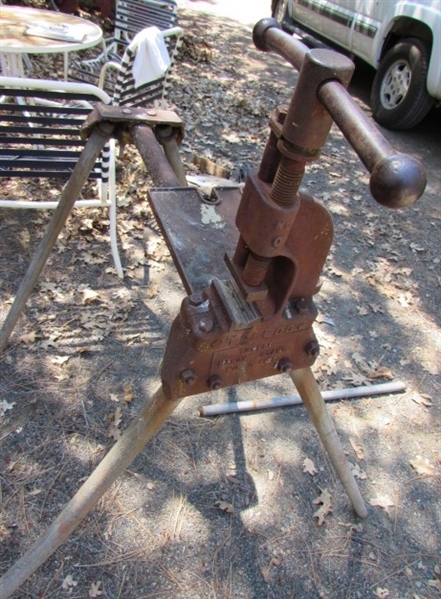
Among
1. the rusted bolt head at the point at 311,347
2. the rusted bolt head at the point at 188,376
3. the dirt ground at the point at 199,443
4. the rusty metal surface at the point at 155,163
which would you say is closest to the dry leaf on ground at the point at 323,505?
the dirt ground at the point at 199,443

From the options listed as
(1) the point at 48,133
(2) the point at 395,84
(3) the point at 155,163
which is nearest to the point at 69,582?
(3) the point at 155,163

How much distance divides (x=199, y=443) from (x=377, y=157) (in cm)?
185

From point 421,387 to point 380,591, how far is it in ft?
4.06

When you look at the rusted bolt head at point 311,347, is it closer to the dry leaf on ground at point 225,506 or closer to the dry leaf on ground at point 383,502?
the dry leaf on ground at point 225,506

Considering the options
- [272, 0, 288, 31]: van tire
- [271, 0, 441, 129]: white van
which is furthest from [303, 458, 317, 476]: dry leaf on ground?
[272, 0, 288, 31]: van tire

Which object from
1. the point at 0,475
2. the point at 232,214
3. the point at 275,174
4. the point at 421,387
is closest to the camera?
the point at 275,174

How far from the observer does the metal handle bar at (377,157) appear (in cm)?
70

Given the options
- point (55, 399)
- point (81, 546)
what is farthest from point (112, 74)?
point (81, 546)

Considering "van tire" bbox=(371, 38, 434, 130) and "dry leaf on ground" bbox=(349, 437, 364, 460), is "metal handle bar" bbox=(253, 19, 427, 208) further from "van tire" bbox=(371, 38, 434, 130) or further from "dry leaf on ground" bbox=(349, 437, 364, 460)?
"van tire" bbox=(371, 38, 434, 130)

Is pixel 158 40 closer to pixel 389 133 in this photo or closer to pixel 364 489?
pixel 364 489

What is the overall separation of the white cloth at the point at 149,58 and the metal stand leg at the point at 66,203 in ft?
4.92

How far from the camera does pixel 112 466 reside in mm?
1403

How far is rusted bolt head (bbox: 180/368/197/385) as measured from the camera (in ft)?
4.13

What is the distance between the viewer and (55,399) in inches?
92.4
